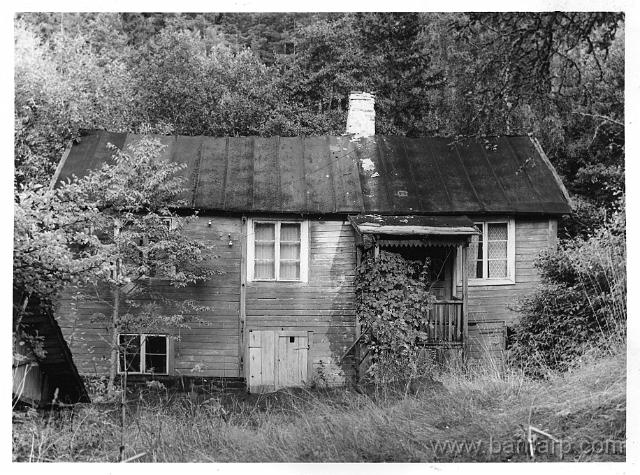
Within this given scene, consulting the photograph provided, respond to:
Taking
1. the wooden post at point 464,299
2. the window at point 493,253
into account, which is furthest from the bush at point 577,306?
the window at point 493,253

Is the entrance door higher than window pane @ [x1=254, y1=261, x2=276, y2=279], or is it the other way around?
window pane @ [x1=254, y1=261, x2=276, y2=279]

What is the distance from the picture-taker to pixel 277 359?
15.3 m

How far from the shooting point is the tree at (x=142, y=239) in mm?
13008

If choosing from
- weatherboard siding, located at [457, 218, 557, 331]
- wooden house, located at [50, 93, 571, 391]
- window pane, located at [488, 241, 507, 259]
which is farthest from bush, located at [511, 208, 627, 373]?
window pane, located at [488, 241, 507, 259]

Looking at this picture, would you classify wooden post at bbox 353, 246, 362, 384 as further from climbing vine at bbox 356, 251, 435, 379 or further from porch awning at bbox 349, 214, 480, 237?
porch awning at bbox 349, 214, 480, 237

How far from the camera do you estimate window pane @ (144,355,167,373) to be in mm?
15320

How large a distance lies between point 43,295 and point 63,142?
12.9 m

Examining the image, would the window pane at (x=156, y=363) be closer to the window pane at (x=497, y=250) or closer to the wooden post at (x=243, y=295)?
the wooden post at (x=243, y=295)

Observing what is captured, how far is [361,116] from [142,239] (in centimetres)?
646

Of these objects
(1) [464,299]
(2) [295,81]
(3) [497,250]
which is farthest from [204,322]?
(2) [295,81]

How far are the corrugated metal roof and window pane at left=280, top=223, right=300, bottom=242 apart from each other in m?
0.55

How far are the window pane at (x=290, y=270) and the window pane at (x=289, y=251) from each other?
0.16 metres
